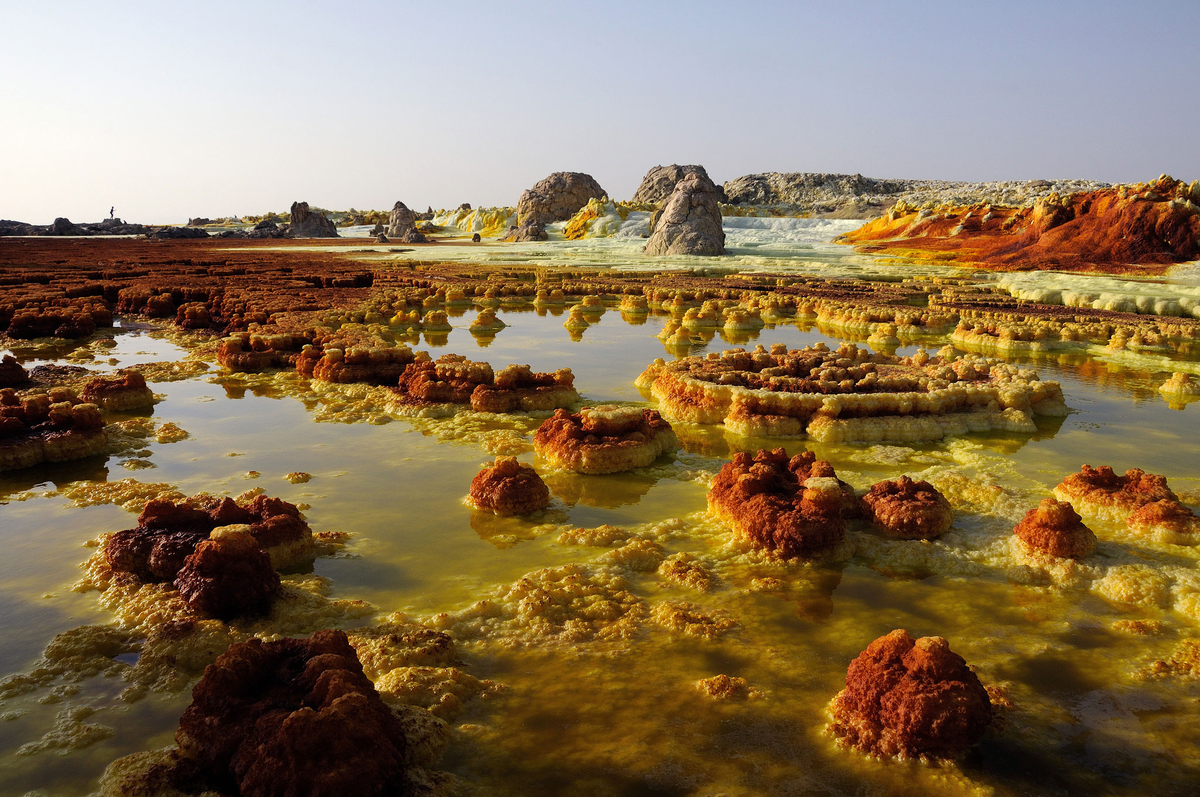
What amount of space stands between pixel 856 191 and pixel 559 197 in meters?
32.8

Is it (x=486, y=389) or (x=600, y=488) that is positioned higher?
(x=486, y=389)

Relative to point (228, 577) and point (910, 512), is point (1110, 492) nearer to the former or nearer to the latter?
point (910, 512)

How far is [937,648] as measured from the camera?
3199mm

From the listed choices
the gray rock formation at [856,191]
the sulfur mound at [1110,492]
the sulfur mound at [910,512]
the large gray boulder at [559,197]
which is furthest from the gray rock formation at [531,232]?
the sulfur mound at [910,512]

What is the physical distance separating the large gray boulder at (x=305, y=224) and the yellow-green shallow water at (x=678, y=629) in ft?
220

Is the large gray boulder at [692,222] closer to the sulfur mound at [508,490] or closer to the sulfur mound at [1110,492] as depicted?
the sulfur mound at [1110,492]

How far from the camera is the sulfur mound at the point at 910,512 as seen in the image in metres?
5.10

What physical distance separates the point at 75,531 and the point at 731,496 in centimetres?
463

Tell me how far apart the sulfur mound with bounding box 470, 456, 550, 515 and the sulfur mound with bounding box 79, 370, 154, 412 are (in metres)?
5.29

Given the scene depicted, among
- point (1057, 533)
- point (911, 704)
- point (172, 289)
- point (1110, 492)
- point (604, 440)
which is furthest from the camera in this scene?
point (172, 289)

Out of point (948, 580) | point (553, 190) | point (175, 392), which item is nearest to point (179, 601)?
point (948, 580)

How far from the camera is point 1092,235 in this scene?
29422mm

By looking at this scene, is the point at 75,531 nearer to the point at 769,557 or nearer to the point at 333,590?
the point at 333,590

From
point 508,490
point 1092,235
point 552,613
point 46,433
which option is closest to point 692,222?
point 1092,235
